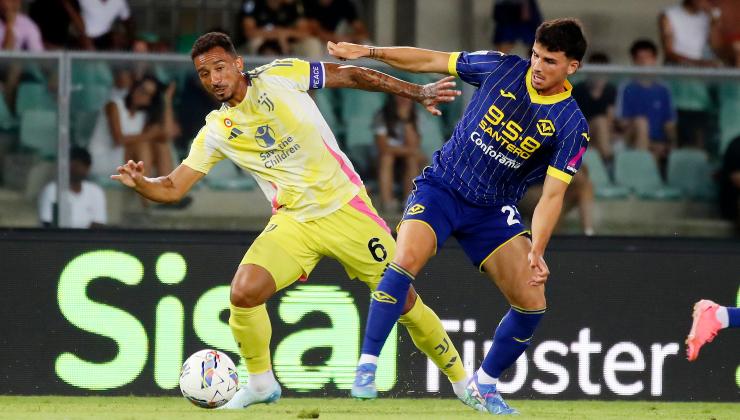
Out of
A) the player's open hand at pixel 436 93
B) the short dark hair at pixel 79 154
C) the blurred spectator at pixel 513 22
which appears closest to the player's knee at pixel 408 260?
the player's open hand at pixel 436 93

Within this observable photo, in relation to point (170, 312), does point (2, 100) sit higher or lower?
higher

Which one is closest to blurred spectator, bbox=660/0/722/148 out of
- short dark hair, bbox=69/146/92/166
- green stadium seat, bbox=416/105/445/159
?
green stadium seat, bbox=416/105/445/159

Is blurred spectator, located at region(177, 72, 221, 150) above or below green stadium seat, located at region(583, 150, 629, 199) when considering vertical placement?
above

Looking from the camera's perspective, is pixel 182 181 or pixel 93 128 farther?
pixel 93 128

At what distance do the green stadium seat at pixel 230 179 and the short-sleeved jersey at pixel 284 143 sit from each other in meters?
2.16

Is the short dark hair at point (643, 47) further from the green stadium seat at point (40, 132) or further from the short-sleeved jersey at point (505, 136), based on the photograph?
the green stadium seat at point (40, 132)

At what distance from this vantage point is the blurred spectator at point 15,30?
463 inches

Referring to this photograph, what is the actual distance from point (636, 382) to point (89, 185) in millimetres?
3967

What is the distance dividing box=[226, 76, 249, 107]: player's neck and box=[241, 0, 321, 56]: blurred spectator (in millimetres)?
4299

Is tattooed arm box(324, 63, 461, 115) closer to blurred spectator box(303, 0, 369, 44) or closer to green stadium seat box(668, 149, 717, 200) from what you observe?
green stadium seat box(668, 149, 717, 200)

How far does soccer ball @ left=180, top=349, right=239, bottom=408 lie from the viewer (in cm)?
807

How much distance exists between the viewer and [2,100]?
1006cm

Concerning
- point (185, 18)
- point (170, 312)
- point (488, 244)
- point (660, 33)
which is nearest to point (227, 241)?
point (170, 312)

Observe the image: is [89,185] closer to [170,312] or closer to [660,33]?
[170,312]
